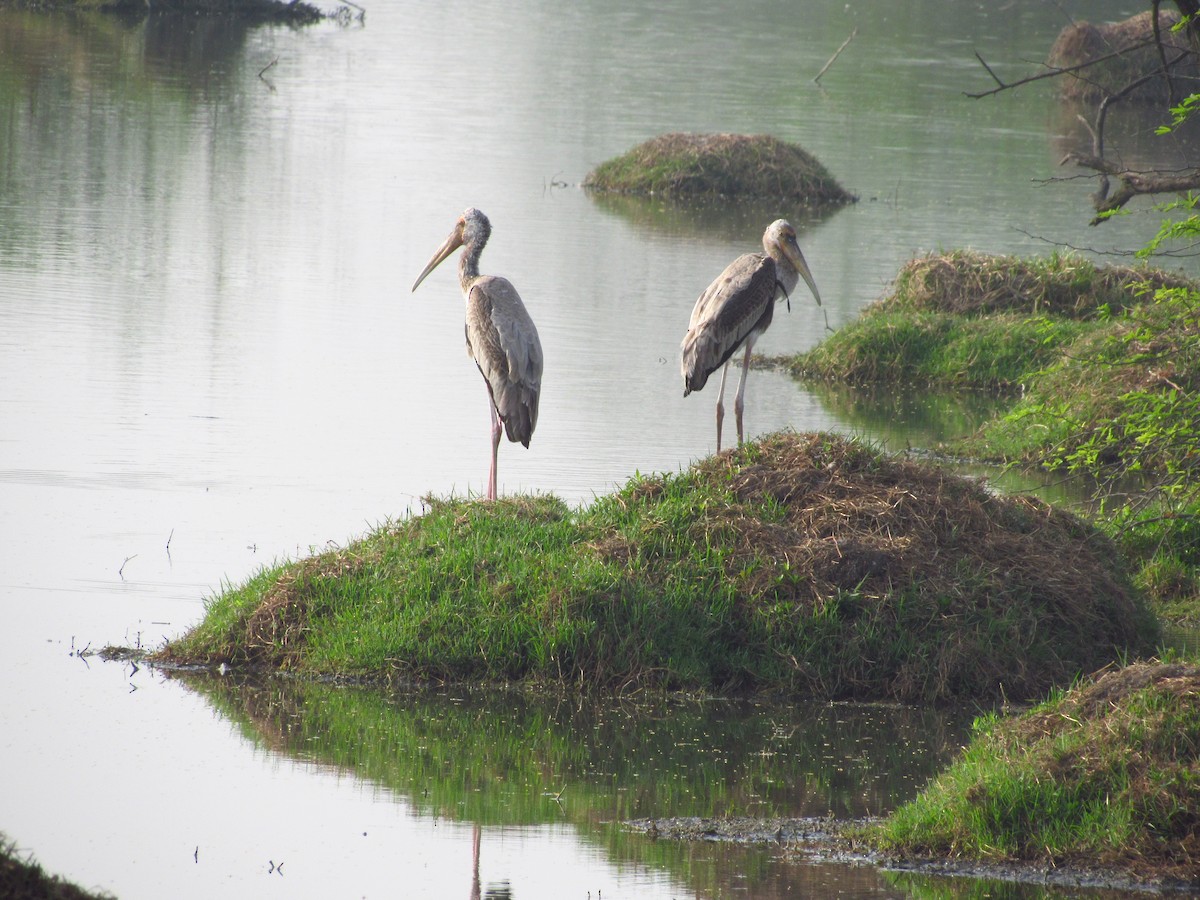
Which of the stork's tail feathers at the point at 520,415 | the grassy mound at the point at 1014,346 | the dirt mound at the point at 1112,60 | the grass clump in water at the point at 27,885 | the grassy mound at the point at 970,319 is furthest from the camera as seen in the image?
the dirt mound at the point at 1112,60

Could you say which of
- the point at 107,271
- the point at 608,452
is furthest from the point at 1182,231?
the point at 107,271

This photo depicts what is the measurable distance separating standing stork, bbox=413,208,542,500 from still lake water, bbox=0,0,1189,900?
97cm

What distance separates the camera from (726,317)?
13.4 m

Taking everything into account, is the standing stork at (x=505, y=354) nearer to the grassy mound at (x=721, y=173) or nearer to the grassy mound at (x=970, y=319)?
the grassy mound at (x=970, y=319)

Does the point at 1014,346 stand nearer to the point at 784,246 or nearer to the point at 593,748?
the point at 784,246

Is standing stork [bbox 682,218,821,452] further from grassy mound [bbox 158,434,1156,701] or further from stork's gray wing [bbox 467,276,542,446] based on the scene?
grassy mound [bbox 158,434,1156,701]

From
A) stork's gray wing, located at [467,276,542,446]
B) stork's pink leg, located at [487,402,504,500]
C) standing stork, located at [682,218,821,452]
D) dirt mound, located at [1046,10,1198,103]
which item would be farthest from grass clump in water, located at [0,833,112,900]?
dirt mound, located at [1046,10,1198,103]

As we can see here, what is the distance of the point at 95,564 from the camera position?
10.8 m

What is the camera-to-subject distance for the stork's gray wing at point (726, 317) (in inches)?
526

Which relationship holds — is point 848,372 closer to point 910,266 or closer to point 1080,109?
point 910,266

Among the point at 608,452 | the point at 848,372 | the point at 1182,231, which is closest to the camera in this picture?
the point at 1182,231

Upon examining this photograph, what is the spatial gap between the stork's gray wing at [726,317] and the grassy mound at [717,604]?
353 cm

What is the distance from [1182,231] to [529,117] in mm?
33449

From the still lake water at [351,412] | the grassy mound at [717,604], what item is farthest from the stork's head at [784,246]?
the grassy mound at [717,604]
